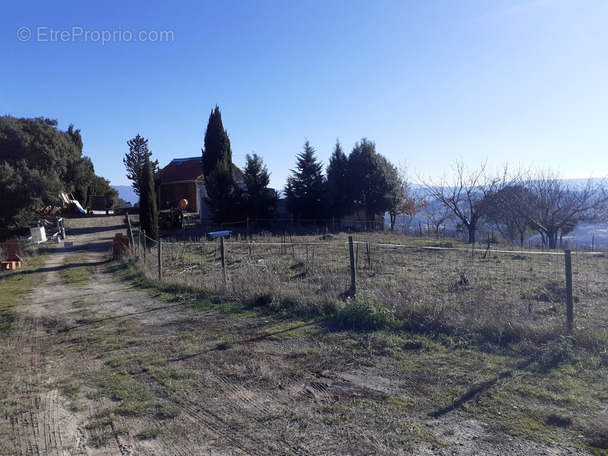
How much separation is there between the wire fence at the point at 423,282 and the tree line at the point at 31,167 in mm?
10558

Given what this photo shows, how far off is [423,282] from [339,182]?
2734 cm

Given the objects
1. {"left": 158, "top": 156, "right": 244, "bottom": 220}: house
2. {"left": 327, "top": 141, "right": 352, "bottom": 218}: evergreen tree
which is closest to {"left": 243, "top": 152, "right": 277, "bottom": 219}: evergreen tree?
{"left": 327, "top": 141, "right": 352, "bottom": 218}: evergreen tree

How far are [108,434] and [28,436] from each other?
71 cm

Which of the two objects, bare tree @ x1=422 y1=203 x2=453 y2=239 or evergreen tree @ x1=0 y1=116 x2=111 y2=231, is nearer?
evergreen tree @ x1=0 y1=116 x2=111 y2=231

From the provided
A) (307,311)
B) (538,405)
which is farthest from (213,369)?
(538,405)

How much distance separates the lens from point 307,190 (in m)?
34.2

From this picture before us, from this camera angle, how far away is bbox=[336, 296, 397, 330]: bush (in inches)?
279

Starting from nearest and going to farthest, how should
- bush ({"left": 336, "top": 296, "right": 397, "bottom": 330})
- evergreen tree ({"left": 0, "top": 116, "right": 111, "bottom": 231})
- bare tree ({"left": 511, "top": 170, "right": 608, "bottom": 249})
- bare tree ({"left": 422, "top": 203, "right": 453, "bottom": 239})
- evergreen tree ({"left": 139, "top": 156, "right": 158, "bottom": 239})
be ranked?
bush ({"left": 336, "top": 296, "right": 397, "bottom": 330}) < evergreen tree ({"left": 139, "top": 156, "right": 158, "bottom": 239}) < evergreen tree ({"left": 0, "top": 116, "right": 111, "bottom": 231}) < bare tree ({"left": 511, "top": 170, "right": 608, "bottom": 249}) < bare tree ({"left": 422, "top": 203, "right": 453, "bottom": 239})

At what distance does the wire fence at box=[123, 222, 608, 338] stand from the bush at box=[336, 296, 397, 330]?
0.27 m

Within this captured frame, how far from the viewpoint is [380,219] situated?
39.2 meters

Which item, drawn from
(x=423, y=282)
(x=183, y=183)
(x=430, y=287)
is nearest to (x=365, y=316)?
(x=430, y=287)

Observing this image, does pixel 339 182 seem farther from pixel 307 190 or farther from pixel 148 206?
pixel 148 206

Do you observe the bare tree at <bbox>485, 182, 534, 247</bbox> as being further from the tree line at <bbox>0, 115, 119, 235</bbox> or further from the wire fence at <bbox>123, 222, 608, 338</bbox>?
the tree line at <bbox>0, 115, 119, 235</bbox>

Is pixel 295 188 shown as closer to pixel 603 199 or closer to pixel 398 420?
pixel 603 199
